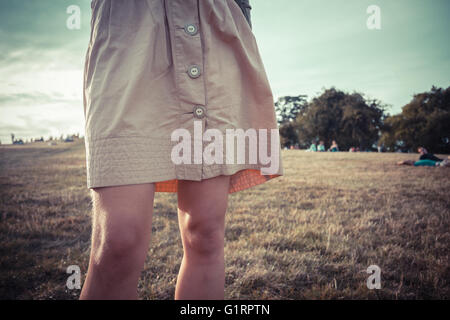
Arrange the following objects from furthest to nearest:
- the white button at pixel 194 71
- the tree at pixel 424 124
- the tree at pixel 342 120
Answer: the tree at pixel 342 120 → the tree at pixel 424 124 → the white button at pixel 194 71

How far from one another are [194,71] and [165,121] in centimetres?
25

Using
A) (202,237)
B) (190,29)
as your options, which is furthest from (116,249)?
(190,29)

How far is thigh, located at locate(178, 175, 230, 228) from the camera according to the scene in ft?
3.51

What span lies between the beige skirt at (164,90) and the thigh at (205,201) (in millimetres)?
69

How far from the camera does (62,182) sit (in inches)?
223

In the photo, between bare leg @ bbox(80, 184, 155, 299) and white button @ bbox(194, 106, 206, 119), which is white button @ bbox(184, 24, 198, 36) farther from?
bare leg @ bbox(80, 184, 155, 299)

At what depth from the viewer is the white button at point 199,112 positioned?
103cm

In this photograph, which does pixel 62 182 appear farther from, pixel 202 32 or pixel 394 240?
pixel 394 240

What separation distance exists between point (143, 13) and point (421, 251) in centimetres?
289

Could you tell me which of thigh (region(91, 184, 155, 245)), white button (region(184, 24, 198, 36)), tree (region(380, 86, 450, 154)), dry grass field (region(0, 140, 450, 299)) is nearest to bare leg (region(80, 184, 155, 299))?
thigh (region(91, 184, 155, 245))

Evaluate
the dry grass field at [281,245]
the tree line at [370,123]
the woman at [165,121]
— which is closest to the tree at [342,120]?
the tree line at [370,123]

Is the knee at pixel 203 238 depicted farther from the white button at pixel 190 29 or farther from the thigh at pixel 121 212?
the white button at pixel 190 29
